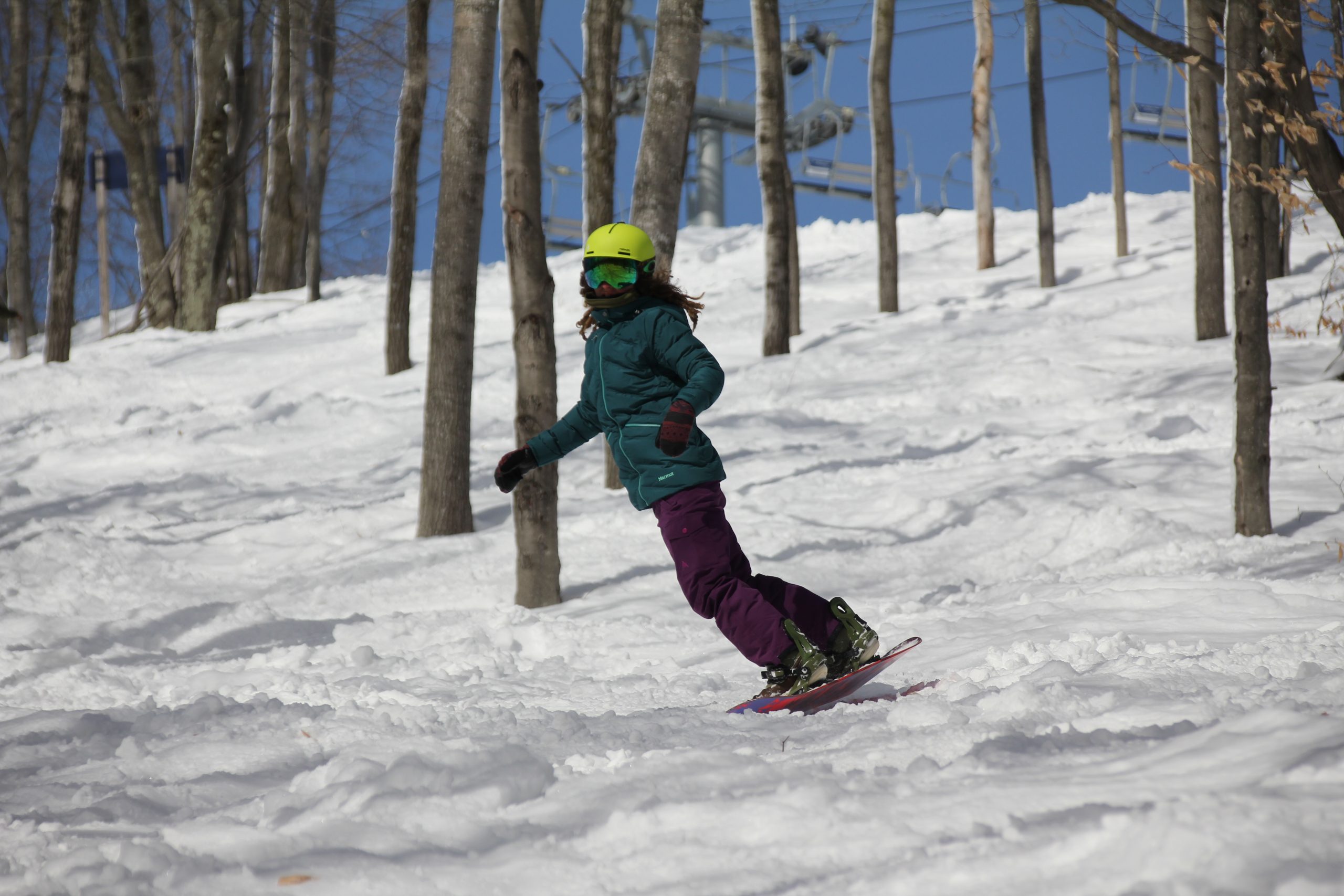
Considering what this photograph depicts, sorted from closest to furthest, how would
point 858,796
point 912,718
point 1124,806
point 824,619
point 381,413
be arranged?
point 1124,806
point 858,796
point 912,718
point 824,619
point 381,413

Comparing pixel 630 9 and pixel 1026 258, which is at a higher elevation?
pixel 630 9

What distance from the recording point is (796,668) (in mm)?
3680

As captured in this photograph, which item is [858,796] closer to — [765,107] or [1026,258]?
[765,107]

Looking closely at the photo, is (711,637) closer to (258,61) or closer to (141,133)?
(258,61)

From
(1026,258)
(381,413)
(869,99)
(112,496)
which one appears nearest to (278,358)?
(381,413)

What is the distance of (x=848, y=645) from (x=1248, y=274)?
377 centimetres

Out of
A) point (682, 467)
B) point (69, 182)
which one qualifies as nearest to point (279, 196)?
point (69, 182)

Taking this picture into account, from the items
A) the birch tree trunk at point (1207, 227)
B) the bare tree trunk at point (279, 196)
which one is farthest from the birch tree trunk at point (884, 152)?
the bare tree trunk at point (279, 196)

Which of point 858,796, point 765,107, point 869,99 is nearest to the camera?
point 858,796

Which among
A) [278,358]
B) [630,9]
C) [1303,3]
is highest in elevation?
[630,9]

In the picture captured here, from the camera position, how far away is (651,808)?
7.56 feet

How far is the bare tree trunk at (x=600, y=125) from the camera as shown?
9.07m

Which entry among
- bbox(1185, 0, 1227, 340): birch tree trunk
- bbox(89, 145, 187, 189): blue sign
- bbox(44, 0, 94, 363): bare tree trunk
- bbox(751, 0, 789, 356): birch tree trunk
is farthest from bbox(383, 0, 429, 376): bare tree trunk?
A: bbox(1185, 0, 1227, 340): birch tree trunk

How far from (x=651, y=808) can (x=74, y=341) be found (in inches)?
875
